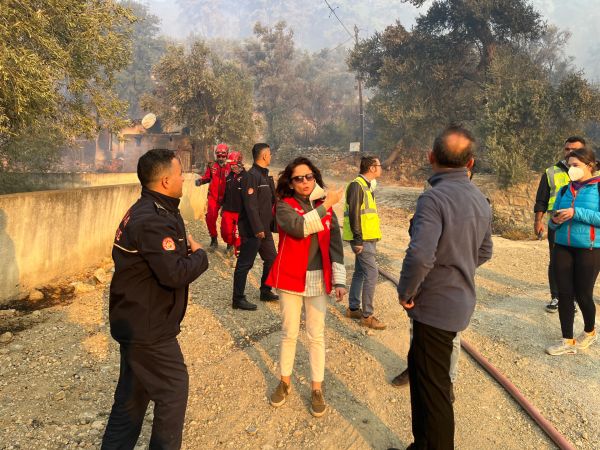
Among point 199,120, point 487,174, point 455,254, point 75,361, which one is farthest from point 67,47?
point 487,174

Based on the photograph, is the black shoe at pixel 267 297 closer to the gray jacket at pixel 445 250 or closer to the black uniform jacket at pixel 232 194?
the black uniform jacket at pixel 232 194

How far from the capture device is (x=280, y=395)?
3223 millimetres

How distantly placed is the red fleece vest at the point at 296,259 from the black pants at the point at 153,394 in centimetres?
99

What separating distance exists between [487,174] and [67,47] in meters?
18.1

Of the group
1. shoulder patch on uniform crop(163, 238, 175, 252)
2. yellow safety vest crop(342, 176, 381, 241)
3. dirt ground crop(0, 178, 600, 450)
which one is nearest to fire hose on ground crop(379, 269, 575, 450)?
dirt ground crop(0, 178, 600, 450)

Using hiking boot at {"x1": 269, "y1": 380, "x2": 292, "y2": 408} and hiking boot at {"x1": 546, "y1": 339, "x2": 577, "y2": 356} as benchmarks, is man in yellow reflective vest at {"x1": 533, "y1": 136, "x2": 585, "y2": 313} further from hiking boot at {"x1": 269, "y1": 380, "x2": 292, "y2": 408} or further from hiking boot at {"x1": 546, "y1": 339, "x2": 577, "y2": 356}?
hiking boot at {"x1": 269, "y1": 380, "x2": 292, "y2": 408}

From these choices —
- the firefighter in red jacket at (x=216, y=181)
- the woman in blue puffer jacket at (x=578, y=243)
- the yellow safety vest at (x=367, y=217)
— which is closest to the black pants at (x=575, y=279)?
the woman in blue puffer jacket at (x=578, y=243)

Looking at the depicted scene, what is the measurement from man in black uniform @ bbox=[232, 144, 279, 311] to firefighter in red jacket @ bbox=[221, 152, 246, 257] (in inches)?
29.1

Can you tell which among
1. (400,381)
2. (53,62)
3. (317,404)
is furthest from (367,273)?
(53,62)

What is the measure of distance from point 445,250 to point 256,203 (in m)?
3.16

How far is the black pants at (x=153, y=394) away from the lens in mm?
2111

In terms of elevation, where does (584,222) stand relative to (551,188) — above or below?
below

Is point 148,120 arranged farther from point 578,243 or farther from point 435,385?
point 435,385

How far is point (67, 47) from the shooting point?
25.6ft
